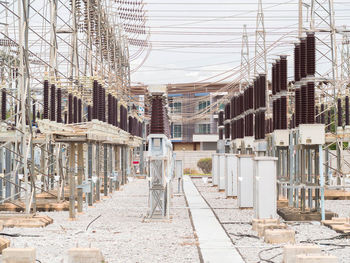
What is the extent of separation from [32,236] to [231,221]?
18.6 ft

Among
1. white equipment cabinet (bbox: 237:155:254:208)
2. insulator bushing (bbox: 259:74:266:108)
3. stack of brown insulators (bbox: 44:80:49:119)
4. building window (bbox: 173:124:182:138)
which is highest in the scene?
building window (bbox: 173:124:182:138)

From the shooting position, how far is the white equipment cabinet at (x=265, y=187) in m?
16.3

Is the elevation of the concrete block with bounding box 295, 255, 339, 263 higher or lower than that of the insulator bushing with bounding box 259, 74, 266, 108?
lower

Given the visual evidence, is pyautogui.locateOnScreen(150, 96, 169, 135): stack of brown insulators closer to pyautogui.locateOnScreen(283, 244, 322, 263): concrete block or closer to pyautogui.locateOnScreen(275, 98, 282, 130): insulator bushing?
pyautogui.locateOnScreen(275, 98, 282, 130): insulator bushing

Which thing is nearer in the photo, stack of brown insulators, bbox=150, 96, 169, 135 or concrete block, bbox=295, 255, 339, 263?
concrete block, bbox=295, 255, 339, 263

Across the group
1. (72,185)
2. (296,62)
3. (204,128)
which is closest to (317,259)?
(296,62)

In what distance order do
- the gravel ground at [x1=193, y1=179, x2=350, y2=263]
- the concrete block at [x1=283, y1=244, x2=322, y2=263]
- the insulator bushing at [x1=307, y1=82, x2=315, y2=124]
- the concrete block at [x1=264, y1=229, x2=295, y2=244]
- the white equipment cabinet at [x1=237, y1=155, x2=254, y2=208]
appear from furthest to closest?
1. the white equipment cabinet at [x1=237, y1=155, x2=254, y2=208]
2. the insulator bushing at [x1=307, y1=82, x2=315, y2=124]
3. the concrete block at [x1=264, y1=229, x2=295, y2=244]
4. the gravel ground at [x1=193, y1=179, x2=350, y2=263]
5. the concrete block at [x1=283, y1=244, x2=322, y2=263]

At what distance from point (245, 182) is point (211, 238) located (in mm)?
7559

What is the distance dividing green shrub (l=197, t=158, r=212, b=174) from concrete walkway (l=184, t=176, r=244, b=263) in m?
31.0

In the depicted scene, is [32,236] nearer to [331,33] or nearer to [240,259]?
[240,259]

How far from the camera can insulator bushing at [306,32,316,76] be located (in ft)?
54.6

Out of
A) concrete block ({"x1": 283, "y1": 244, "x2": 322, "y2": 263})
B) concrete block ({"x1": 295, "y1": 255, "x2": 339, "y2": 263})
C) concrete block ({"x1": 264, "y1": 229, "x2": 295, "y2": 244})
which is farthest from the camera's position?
concrete block ({"x1": 264, "y1": 229, "x2": 295, "y2": 244})

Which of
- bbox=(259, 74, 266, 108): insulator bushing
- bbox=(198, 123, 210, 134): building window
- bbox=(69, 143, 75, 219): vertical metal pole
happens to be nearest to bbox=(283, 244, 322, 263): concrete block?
bbox=(69, 143, 75, 219): vertical metal pole

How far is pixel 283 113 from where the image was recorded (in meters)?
20.0
